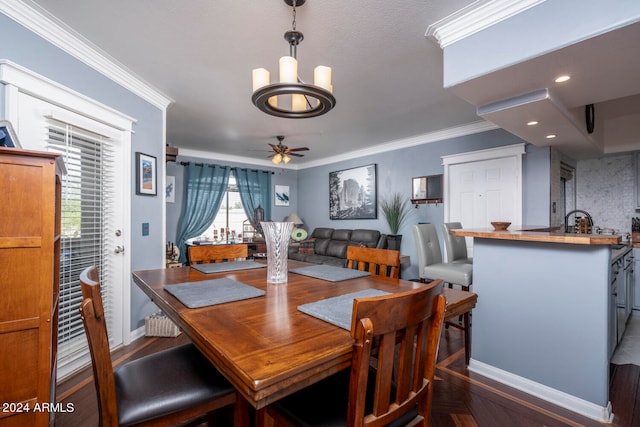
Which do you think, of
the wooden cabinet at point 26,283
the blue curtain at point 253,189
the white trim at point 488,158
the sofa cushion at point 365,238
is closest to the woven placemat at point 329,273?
the wooden cabinet at point 26,283

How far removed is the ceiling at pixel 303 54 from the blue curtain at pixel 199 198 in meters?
1.81

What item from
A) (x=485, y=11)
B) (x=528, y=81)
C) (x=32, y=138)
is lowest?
(x=32, y=138)

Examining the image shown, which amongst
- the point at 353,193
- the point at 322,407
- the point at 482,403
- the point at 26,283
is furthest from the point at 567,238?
the point at 353,193

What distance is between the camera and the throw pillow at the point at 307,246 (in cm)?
600

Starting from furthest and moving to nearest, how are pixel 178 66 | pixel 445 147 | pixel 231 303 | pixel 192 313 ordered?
pixel 445 147 → pixel 178 66 → pixel 231 303 → pixel 192 313

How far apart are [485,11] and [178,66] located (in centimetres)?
233

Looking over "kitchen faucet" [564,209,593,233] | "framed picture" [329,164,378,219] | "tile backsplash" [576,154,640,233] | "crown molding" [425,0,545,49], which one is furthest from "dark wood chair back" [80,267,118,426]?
"tile backsplash" [576,154,640,233]

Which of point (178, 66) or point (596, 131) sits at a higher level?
point (178, 66)

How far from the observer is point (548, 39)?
5.11 feet

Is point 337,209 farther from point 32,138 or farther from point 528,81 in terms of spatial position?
point 32,138

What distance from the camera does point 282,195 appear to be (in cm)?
679

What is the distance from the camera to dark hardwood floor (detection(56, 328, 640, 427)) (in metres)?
1.64

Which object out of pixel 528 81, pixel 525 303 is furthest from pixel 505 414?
pixel 528 81

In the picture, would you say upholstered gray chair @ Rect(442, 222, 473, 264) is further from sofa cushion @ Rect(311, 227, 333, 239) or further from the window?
the window
